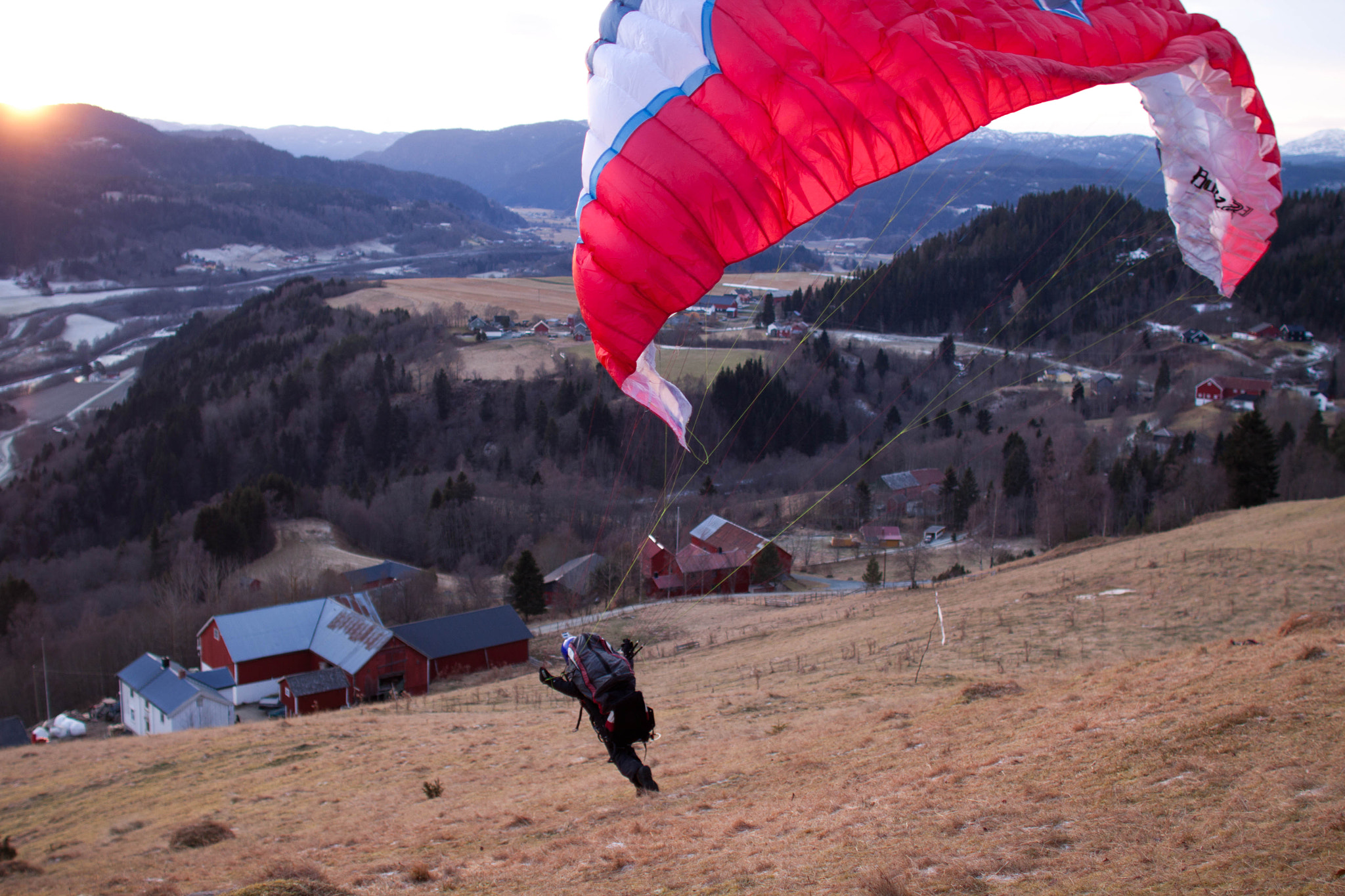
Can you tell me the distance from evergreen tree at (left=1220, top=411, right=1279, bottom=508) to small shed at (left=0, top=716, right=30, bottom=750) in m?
50.5

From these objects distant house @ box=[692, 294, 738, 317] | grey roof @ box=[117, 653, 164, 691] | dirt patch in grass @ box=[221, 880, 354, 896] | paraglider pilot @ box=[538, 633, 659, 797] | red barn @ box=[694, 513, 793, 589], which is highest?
distant house @ box=[692, 294, 738, 317]

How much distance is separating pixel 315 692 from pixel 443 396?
56.0 metres

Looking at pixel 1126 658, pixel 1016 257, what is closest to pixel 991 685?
pixel 1126 658

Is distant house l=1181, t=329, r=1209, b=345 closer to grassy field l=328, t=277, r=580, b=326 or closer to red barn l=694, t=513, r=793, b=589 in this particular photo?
red barn l=694, t=513, r=793, b=589

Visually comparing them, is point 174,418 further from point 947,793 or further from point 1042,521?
point 947,793

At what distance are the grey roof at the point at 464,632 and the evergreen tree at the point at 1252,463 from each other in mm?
32669

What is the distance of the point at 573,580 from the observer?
42.2 m

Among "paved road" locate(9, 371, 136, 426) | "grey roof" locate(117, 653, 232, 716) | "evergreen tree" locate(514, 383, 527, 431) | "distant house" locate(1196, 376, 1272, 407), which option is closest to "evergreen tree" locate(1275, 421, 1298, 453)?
"distant house" locate(1196, 376, 1272, 407)

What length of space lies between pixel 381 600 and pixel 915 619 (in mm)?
30295

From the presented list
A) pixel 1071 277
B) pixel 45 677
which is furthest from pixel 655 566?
pixel 1071 277

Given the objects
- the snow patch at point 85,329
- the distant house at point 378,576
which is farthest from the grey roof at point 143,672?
the snow patch at point 85,329

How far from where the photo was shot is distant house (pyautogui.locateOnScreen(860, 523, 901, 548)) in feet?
167

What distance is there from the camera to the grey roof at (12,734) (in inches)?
1137

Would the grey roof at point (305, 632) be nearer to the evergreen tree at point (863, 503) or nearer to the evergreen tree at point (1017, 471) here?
the evergreen tree at point (863, 503)
